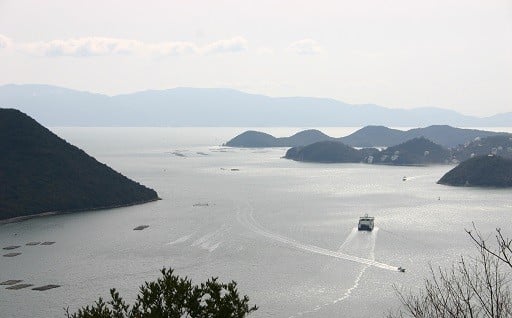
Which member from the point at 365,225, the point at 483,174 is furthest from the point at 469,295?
the point at 483,174

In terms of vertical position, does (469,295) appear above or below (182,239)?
above

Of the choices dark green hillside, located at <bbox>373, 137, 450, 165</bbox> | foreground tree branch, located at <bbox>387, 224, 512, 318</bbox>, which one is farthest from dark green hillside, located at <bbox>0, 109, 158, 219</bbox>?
dark green hillside, located at <bbox>373, 137, 450, 165</bbox>

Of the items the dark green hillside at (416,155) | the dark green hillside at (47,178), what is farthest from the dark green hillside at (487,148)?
the dark green hillside at (47,178)

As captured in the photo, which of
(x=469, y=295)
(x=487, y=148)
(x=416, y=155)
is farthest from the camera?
(x=416, y=155)

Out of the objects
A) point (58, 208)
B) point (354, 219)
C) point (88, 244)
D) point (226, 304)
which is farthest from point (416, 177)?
point (226, 304)

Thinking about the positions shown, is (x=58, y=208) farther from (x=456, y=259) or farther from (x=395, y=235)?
(x=456, y=259)

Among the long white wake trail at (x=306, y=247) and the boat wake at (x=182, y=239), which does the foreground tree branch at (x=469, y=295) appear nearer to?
the long white wake trail at (x=306, y=247)

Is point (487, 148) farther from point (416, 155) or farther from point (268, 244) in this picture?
point (268, 244)
